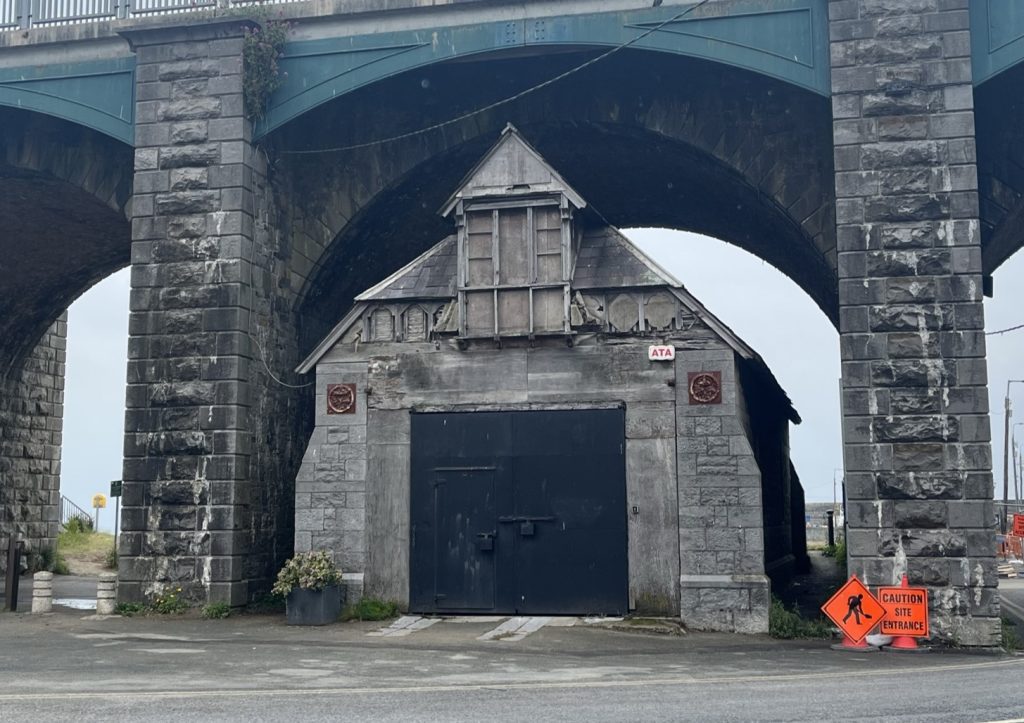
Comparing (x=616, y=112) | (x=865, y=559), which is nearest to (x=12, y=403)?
(x=616, y=112)

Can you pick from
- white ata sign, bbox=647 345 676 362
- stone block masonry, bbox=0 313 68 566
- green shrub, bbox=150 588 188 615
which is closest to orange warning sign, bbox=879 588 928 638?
white ata sign, bbox=647 345 676 362

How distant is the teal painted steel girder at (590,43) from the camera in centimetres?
1730

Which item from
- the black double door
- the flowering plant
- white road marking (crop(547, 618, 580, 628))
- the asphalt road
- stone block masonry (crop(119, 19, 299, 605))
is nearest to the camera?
the asphalt road

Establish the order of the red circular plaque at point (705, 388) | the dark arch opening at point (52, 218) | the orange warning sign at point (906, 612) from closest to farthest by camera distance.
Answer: the orange warning sign at point (906, 612) → the red circular plaque at point (705, 388) → the dark arch opening at point (52, 218)

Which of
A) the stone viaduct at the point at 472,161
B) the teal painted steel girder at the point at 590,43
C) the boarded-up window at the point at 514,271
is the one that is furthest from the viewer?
the boarded-up window at the point at 514,271

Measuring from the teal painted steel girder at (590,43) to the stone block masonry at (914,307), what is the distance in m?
0.57

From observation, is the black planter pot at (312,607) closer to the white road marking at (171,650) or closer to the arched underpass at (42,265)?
the white road marking at (171,650)

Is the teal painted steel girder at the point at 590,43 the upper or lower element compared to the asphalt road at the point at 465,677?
upper

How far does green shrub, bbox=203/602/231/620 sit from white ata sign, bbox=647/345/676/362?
7.46 m

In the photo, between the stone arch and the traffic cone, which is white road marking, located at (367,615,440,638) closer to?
the traffic cone

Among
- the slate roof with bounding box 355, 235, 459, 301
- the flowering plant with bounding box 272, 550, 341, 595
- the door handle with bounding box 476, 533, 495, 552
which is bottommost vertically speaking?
the flowering plant with bounding box 272, 550, 341, 595

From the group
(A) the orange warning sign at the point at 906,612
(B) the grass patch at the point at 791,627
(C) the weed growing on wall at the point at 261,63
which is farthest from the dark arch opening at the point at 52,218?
(A) the orange warning sign at the point at 906,612

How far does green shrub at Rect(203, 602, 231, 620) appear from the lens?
17.7 metres

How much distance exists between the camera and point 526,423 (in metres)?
17.6
